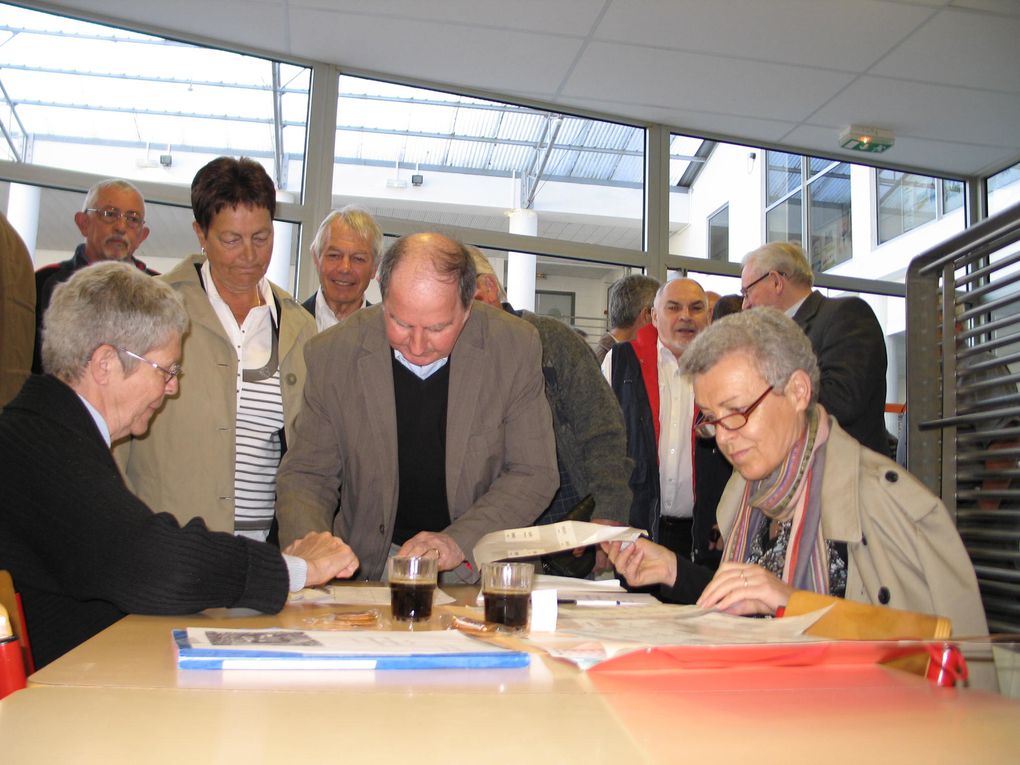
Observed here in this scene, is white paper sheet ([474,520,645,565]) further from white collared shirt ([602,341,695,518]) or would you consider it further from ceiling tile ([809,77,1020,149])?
ceiling tile ([809,77,1020,149])

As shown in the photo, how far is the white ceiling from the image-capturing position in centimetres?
523

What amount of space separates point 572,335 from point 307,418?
3.52 ft

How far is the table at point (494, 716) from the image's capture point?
87cm

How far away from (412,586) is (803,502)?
900 mm

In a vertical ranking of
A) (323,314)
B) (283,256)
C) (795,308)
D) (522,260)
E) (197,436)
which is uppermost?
(522,260)

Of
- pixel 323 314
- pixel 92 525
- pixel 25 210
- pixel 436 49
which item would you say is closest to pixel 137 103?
pixel 25 210

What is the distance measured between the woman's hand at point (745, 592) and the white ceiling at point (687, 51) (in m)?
4.14

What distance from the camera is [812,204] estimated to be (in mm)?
7379

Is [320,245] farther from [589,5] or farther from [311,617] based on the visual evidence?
[589,5]

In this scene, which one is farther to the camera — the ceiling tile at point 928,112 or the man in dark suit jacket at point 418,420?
the ceiling tile at point 928,112

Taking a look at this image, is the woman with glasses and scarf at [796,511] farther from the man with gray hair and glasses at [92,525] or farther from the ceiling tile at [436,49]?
the ceiling tile at [436,49]

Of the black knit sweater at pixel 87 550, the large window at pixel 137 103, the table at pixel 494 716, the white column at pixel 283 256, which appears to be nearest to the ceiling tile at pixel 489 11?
the large window at pixel 137 103

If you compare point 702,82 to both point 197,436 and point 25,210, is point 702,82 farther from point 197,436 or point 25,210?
point 197,436

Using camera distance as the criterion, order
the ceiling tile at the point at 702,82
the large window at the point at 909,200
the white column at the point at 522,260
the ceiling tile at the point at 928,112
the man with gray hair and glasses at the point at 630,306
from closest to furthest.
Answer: the man with gray hair and glasses at the point at 630,306
the ceiling tile at the point at 702,82
the ceiling tile at the point at 928,112
the white column at the point at 522,260
the large window at the point at 909,200
